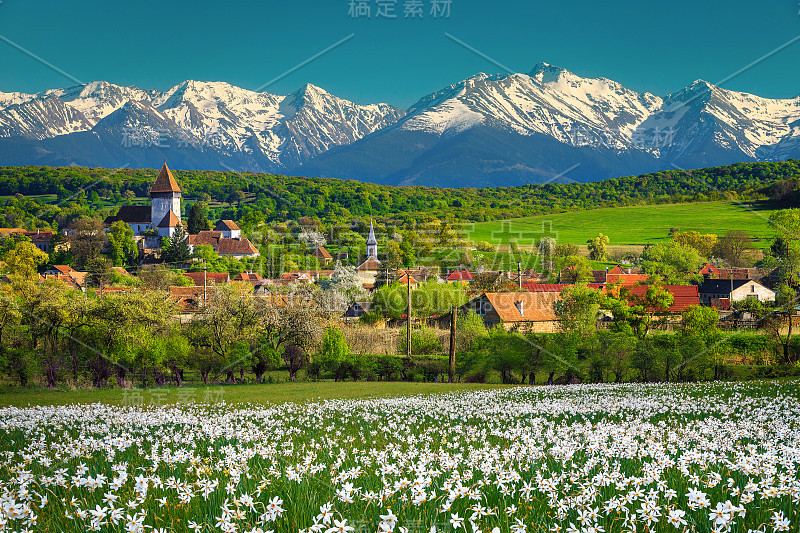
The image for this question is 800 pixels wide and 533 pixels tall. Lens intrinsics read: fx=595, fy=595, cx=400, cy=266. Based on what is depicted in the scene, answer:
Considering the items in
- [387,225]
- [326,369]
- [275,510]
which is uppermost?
[387,225]

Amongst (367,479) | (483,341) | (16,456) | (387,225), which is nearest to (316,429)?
(16,456)

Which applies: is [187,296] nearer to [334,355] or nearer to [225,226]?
[334,355]

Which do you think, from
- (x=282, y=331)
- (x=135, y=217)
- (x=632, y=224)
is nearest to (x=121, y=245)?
(x=135, y=217)

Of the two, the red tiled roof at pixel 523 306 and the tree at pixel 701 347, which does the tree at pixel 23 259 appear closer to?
the red tiled roof at pixel 523 306

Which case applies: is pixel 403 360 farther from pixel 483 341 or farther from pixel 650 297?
pixel 650 297

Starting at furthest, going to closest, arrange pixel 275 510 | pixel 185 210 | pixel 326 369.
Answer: pixel 185 210, pixel 326 369, pixel 275 510

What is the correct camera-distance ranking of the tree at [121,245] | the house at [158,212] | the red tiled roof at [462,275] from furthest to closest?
the house at [158,212], the tree at [121,245], the red tiled roof at [462,275]

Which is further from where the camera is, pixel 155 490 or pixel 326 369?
pixel 326 369

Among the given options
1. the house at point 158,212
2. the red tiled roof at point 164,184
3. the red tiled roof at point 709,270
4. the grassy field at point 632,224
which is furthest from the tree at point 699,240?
the red tiled roof at point 164,184
